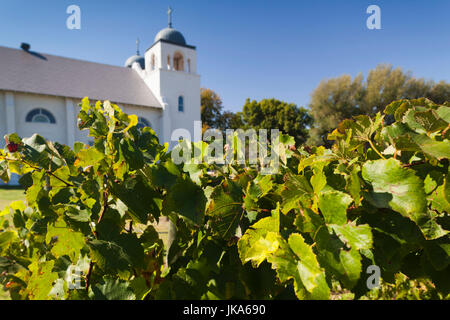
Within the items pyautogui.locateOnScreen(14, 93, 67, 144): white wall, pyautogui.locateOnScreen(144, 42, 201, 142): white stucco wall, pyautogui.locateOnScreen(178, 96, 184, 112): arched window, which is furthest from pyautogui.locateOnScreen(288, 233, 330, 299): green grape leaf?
pyautogui.locateOnScreen(178, 96, 184, 112): arched window

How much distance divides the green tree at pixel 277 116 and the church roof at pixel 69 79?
40.6ft

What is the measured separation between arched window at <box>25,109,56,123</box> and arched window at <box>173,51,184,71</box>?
12417mm

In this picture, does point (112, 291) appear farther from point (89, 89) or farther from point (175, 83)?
point (175, 83)

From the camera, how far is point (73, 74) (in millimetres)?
22359

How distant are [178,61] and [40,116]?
13.4 m

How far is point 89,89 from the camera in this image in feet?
71.4

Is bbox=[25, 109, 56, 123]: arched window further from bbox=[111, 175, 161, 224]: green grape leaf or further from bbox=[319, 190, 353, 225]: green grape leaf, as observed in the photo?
bbox=[319, 190, 353, 225]: green grape leaf

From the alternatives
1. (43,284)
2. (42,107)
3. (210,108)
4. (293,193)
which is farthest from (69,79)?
(293,193)

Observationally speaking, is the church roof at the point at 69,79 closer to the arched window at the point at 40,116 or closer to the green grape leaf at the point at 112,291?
the arched window at the point at 40,116

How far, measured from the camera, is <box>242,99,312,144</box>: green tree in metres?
29.6

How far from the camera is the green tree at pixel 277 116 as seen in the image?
29.6m

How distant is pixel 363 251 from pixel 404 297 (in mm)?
2474

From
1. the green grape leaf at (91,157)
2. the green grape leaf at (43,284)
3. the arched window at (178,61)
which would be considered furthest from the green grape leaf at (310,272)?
the arched window at (178,61)
